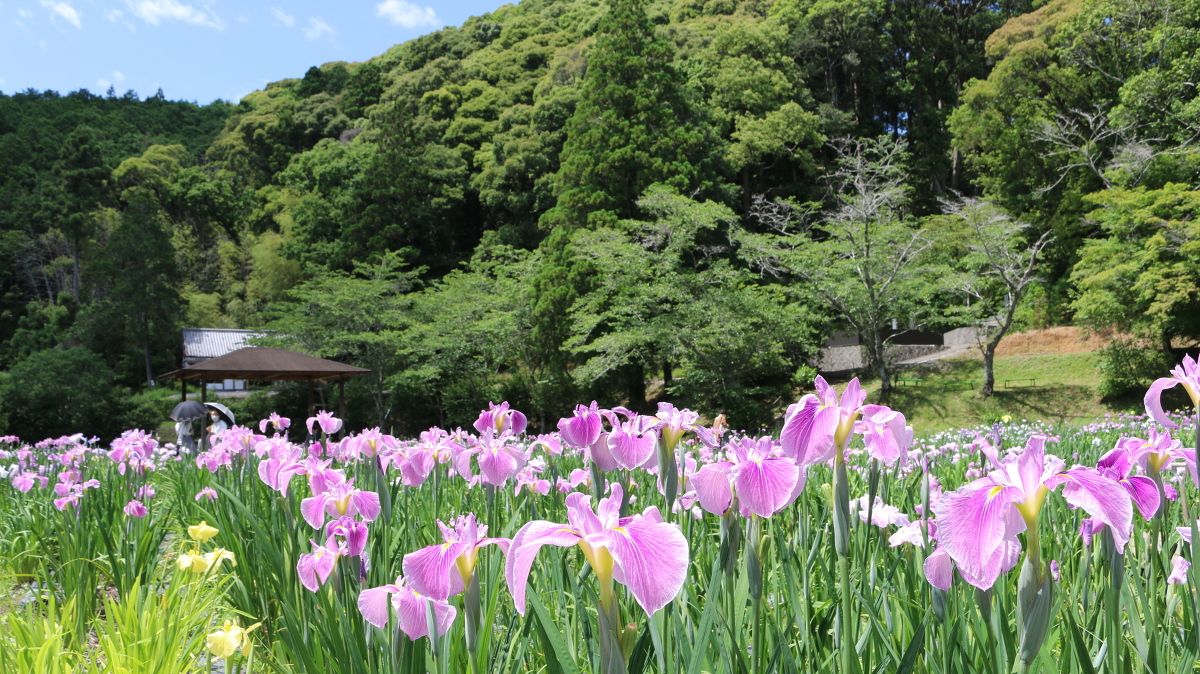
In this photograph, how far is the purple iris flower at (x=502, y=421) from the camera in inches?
76.9

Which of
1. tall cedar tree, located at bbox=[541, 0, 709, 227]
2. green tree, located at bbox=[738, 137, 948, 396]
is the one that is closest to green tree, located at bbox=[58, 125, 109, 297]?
tall cedar tree, located at bbox=[541, 0, 709, 227]

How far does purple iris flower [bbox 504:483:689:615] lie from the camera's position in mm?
707

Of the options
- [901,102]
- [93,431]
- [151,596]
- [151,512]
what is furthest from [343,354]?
[901,102]

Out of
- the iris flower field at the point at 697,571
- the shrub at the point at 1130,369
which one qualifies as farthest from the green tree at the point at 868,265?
Result: the iris flower field at the point at 697,571

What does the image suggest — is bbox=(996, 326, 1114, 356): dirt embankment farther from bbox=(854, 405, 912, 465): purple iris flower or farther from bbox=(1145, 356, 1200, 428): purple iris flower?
bbox=(854, 405, 912, 465): purple iris flower

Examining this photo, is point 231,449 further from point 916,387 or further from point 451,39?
point 451,39

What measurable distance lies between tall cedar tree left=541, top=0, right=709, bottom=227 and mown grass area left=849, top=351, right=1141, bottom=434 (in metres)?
7.96

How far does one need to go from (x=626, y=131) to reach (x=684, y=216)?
15.4 feet

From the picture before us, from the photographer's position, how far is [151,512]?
3336mm

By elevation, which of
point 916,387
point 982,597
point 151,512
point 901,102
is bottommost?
point 916,387

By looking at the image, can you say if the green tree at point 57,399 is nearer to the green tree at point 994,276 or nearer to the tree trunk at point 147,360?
the tree trunk at point 147,360

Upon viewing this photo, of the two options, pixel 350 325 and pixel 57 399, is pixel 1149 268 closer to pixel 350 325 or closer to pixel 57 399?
pixel 350 325

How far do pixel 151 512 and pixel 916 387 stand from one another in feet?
51.4

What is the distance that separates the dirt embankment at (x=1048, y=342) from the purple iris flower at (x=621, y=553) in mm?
19894
